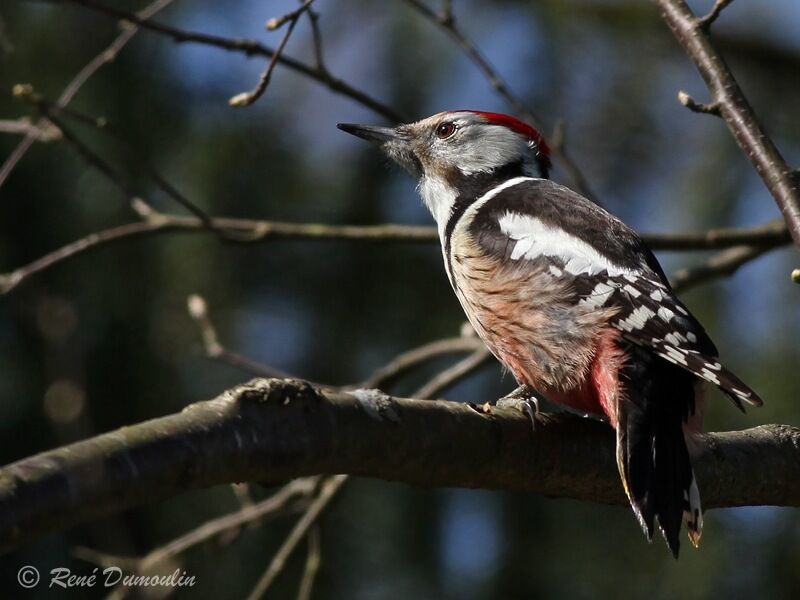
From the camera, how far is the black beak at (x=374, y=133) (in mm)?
4676

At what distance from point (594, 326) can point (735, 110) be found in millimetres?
780

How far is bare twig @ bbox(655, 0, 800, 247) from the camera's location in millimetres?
2760

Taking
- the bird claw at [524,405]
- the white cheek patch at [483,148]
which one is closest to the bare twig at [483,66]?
the white cheek patch at [483,148]

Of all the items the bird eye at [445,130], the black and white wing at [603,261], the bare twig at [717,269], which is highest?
the bird eye at [445,130]

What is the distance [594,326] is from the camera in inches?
134

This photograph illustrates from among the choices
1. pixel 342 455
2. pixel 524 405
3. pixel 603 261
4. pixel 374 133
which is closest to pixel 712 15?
pixel 603 261

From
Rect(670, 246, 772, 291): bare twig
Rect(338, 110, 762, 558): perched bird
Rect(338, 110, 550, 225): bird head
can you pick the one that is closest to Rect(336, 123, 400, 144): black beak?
Rect(338, 110, 550, 225): bird head

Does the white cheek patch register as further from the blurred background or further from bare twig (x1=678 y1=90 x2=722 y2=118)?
bare twig (x1=678 y1=90 x2=722 y2=118)

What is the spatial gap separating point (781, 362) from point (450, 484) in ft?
10.6

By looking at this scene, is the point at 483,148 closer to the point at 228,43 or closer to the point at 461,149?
the point at 461,149

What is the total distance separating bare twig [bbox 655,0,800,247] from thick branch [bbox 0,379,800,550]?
777mm

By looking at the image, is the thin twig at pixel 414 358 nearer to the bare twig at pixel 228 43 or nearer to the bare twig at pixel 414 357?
the bare twig at pixel 414 357

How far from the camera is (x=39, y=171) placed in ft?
16.3

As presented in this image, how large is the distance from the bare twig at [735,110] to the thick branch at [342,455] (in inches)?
30.6
